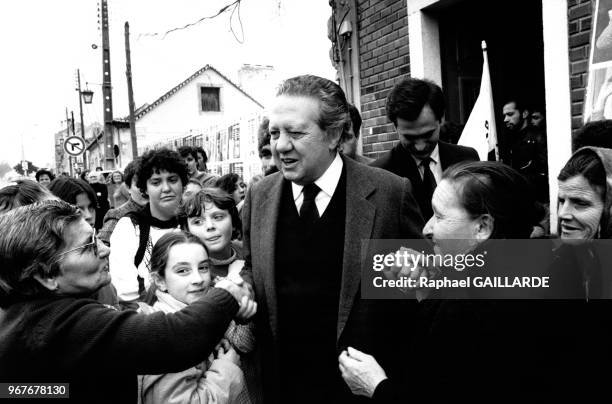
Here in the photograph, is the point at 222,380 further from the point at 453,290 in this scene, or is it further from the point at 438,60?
the point at 438,60

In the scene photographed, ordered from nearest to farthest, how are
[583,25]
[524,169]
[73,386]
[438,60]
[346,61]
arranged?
[73,386] < [583,25] < [524,169] < [438,60] < [346,61]

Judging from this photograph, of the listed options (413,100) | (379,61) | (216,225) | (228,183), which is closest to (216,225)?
(216,225)

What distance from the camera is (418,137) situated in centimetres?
324

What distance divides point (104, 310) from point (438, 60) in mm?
4514

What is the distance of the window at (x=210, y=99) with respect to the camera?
39094 millimetres

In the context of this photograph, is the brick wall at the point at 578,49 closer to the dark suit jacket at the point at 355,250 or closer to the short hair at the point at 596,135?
the short hair at the point at 596,135

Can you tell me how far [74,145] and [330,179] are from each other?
59.2ft

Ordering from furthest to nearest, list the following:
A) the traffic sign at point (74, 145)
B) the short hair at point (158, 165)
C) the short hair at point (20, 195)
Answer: the traffic sign at point (74, 145) < the short hair at point (158, 165) < the short hair at point (20, 195)

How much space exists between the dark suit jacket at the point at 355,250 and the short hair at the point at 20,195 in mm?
1235

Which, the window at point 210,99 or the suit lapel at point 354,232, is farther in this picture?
the window at point 210,99

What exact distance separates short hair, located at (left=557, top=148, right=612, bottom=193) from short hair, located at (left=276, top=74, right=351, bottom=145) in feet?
3.00

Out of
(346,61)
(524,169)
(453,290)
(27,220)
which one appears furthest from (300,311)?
(346,61)

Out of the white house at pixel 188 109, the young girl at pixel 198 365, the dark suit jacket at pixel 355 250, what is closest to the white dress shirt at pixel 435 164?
the dark suit jacket at pixel 355 250

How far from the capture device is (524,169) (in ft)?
14.0
